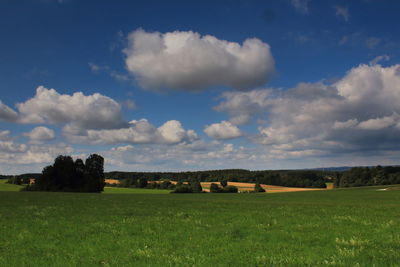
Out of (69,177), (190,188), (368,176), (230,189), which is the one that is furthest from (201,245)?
(368,176)

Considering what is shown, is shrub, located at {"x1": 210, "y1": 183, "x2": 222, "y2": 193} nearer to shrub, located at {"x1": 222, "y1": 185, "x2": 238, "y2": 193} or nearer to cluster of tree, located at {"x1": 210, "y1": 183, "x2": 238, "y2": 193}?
cluster of tree, located at {"x1": 210, "y1": 183, "x2": 238, "y2": 193}

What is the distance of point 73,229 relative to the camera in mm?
14766

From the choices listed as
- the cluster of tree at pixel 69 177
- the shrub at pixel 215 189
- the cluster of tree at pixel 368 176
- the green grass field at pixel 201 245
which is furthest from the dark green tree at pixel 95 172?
the cluster of tree at pixel 368 176

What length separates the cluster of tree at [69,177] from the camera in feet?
322

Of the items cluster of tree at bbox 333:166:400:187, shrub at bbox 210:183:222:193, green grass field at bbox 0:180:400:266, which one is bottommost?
shrub at bbox 210:183:222:193

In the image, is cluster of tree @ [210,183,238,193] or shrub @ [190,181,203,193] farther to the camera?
shrub @ [190,181,203,193]

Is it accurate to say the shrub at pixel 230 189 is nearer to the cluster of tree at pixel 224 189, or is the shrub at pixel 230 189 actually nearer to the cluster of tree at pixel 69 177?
the cluster of tree at pixel 224 189

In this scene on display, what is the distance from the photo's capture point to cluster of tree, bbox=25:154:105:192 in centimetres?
9819

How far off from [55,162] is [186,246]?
101 metres

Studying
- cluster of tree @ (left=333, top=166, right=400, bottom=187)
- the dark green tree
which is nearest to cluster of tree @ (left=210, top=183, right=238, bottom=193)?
the dark green tree

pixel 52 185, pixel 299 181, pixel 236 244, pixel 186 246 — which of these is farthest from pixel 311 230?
pixel 299 181

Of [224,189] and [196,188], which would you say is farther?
[196,188]

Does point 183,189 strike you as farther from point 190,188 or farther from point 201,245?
point 201,245

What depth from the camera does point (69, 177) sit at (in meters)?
99.4
